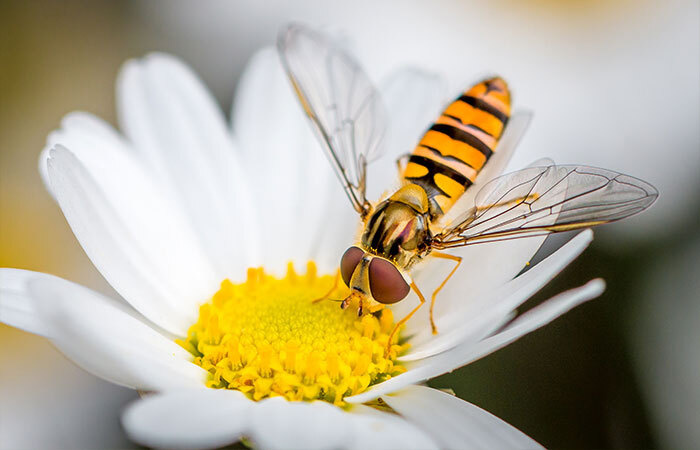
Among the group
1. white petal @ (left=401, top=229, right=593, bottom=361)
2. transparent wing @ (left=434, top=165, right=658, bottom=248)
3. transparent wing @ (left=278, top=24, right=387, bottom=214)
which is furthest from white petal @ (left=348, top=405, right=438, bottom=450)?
transparent wing @ (left=278, top=24, right=387, bottom=214)

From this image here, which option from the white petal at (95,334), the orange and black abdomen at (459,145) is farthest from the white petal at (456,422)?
the orange and black abdomen at (459,145)

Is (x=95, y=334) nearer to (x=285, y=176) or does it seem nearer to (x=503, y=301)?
(x=503, y=301)

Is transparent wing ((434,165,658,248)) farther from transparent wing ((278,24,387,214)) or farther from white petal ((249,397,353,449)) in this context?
white petal ((249,397,353,449))

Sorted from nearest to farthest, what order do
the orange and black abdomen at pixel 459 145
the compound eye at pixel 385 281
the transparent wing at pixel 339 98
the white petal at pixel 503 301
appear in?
the white petal at pixel 503 301 → the compound eye at pixel 385 281 → the orange and black abdomen at pixel 459 145 → the transparent wing at pixel 339 98

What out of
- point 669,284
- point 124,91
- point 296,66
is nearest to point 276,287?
point 296,66

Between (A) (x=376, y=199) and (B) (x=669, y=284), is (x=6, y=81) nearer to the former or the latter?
(A) (x=376, y=199)

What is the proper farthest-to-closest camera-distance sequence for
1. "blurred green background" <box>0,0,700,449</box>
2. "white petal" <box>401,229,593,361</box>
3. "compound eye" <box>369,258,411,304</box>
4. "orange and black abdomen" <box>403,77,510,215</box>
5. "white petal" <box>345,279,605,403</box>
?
"blurred green background" <box>0,0,700,449</box> → "orange and black abdomen" <box>403,77,510,215</box> → "compound eye" <box>369,258,411,304</box> → "white petal" <box>401,229,593,361</box> → "white petal" <box>345,279,605,403</box>

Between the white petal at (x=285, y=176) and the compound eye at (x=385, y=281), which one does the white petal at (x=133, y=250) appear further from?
the compound eye at (x=385, y=281)
